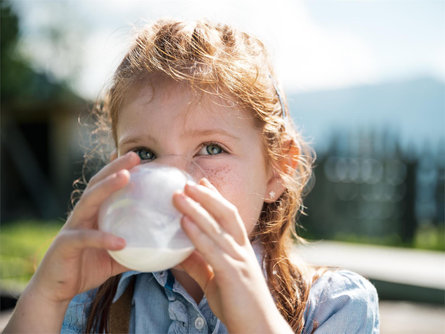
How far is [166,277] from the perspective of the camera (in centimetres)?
200

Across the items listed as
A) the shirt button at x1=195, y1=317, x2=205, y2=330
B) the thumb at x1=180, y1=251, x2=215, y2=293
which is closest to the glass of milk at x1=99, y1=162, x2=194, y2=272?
the thumb at x1=180, y1=251, x2=215, y2=293

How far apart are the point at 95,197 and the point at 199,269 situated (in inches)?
15.2

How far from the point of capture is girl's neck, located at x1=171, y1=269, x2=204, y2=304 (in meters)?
2.02

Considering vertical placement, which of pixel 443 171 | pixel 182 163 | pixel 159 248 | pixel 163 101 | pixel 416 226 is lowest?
pixel 416 226

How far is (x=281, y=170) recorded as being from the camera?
2.18m

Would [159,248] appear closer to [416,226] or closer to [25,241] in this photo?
[25,241]

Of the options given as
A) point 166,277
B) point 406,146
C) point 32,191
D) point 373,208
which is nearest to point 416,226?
point 373,208

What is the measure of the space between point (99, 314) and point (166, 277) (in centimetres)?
30

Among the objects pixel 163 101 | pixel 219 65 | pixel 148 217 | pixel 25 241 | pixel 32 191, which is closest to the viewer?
pixel 148 217

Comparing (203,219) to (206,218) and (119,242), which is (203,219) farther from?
(119,242)

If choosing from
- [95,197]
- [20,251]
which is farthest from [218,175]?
[20,251]

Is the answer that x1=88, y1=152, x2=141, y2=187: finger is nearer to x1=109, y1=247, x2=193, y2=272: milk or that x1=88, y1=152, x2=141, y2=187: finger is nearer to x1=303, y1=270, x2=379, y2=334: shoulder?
x1=109, y1=247, x2=193, y2=272: milk

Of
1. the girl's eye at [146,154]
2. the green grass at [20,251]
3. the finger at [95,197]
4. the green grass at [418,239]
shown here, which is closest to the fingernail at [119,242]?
the finger at [95,197]

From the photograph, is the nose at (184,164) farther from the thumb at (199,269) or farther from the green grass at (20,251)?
the green grass at (20,251)
